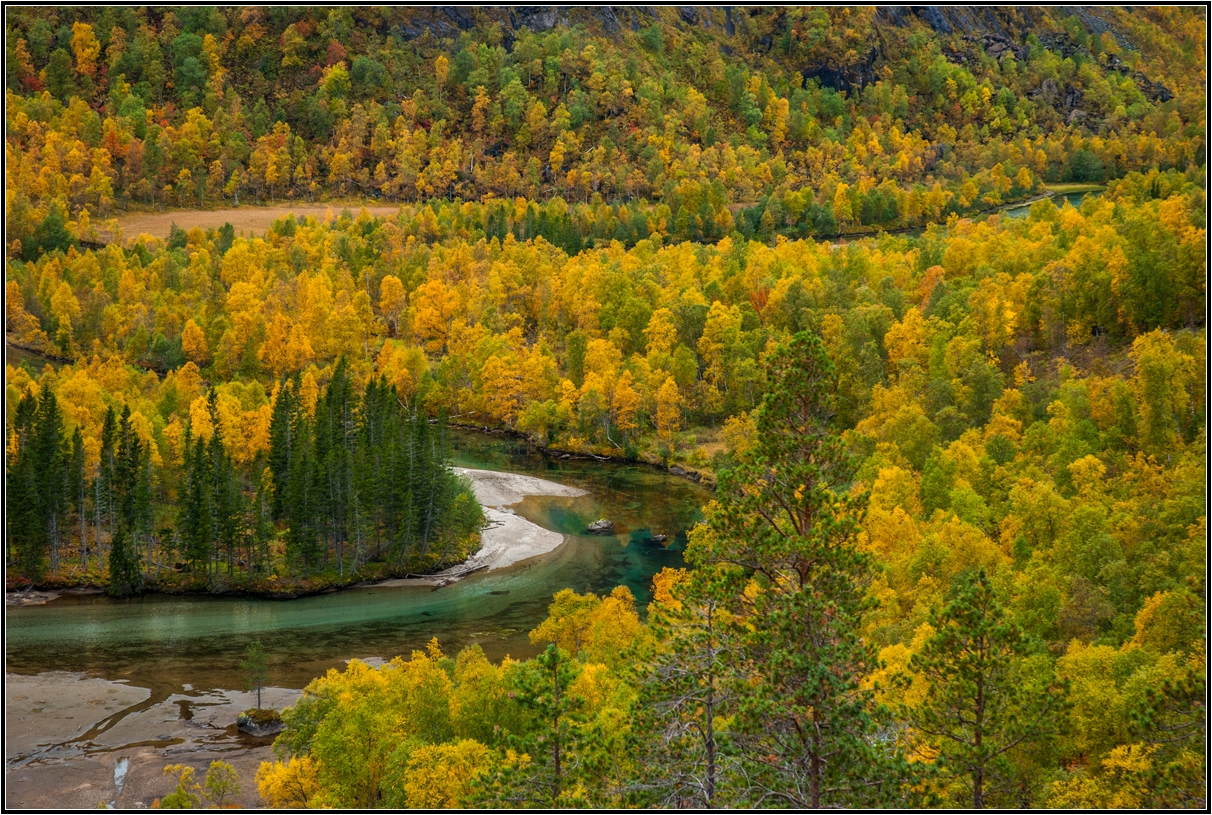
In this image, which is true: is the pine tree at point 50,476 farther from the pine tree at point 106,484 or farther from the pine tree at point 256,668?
the pine tree at point 256,668

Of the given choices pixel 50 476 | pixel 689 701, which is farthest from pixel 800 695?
pixel 50 476

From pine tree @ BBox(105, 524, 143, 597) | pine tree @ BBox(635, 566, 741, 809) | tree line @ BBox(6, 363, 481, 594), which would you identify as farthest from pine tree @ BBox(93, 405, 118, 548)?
pine tree @ BBox(635, 566, 741, 809)

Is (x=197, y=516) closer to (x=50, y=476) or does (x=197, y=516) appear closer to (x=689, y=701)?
(x=50, y=476)

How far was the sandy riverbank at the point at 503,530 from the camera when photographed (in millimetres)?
88338

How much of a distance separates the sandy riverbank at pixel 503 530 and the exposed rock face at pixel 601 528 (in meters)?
2.94

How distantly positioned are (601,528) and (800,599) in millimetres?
70135

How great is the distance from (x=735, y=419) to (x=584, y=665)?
6966 centimetres

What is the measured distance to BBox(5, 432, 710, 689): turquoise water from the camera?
66750 mm

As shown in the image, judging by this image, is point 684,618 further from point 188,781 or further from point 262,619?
point 262,619

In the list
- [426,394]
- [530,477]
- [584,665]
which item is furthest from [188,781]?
[426,394]

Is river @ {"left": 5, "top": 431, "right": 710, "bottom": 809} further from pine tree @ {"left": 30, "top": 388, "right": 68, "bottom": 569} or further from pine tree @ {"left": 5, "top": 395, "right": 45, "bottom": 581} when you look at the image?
pine tree @ {"left": 30, "top": 388, "right": 68, "bottom": 569}

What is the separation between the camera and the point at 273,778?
41906 mm

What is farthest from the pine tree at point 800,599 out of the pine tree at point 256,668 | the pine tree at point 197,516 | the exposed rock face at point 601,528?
the exposed rock face at point 601,528

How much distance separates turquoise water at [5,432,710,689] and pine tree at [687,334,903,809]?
135 ft
